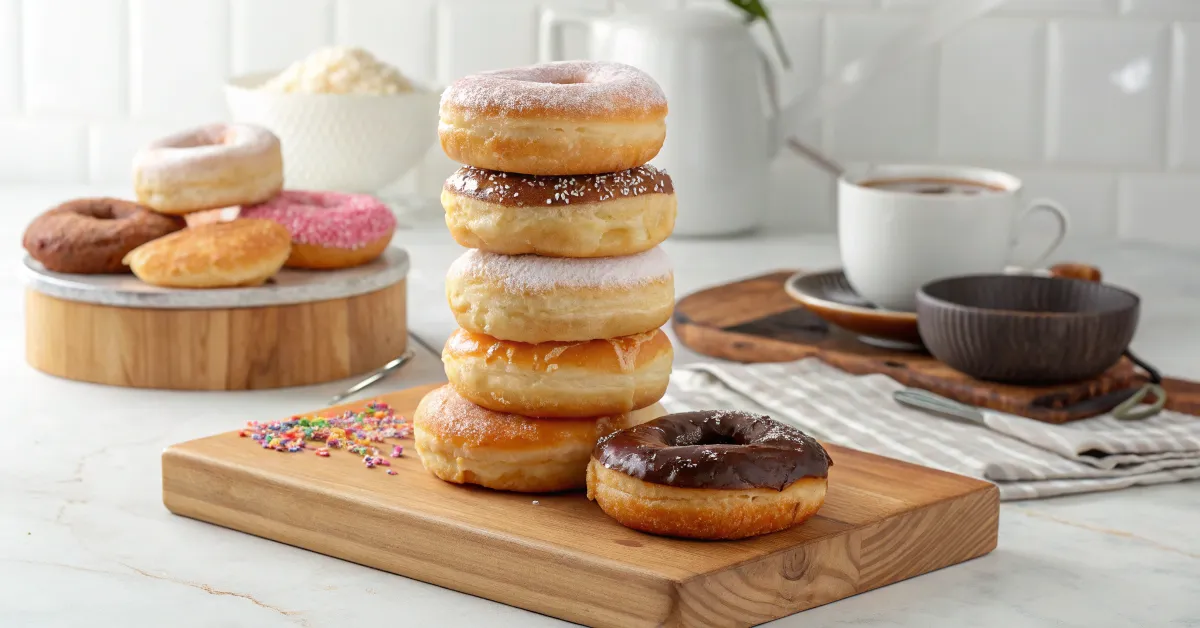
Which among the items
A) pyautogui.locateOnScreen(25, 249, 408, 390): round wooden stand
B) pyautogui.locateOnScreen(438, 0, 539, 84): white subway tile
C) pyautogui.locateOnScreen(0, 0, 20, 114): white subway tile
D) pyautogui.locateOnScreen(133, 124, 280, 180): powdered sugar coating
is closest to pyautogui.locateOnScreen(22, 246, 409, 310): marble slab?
pyautogui.locateOnScreen(25, 249, 408, 390): round wooden stand

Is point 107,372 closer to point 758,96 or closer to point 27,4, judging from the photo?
point 758,96

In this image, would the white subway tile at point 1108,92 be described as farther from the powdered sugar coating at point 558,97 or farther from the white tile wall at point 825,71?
the powdered sugar coating at point 558,97

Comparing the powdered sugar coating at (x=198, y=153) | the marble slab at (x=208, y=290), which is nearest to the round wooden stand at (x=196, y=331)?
the marble slab at (x=208, y=290)

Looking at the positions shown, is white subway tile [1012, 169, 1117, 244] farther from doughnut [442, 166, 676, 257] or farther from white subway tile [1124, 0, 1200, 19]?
doughnut [442, 166, 676, 257]

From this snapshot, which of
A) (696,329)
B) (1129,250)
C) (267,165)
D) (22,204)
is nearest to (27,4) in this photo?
(22,204)

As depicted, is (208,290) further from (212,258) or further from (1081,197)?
(1081,197)

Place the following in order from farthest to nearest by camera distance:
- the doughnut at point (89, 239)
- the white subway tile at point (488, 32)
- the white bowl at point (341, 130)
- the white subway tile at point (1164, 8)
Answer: the white subway tile at point (488, 32) < the white subway tile at point (1164, 8) < the white bowl at point (341, 130) < the doughnut at point (89, 239)
